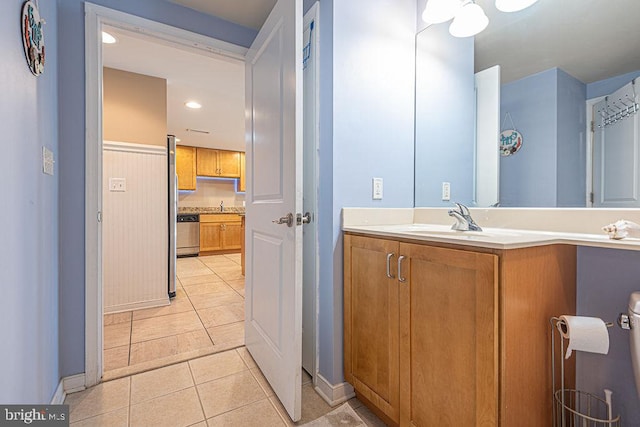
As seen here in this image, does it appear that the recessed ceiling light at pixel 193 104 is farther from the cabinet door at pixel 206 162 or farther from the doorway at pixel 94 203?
the cabinet door at pixel 206 162

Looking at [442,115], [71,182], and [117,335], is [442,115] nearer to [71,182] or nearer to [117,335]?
[71,182]

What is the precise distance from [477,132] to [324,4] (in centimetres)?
109

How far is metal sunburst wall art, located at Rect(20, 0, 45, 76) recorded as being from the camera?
3.20 ft

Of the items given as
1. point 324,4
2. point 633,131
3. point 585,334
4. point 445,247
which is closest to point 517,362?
point 585,334

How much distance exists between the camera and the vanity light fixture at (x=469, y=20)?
1509 mm

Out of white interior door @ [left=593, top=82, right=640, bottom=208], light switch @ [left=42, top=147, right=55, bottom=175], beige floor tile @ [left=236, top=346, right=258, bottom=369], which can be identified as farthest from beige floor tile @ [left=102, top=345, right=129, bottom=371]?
white interior door @ [left=593, top=82, right=640, bottom=208]

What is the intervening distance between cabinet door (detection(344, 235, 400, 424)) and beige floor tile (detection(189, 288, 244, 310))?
1922 millimetres

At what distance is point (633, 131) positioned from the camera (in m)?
1.01

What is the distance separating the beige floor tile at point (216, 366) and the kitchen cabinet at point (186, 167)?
4.66m

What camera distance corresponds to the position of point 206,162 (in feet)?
20.1

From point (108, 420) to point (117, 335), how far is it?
1071mm

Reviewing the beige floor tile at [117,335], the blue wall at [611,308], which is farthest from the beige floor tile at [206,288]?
the blue wall at [611,308]

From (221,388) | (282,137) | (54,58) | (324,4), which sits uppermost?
(324,4)

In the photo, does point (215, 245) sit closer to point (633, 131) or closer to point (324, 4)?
point (324, 4)
